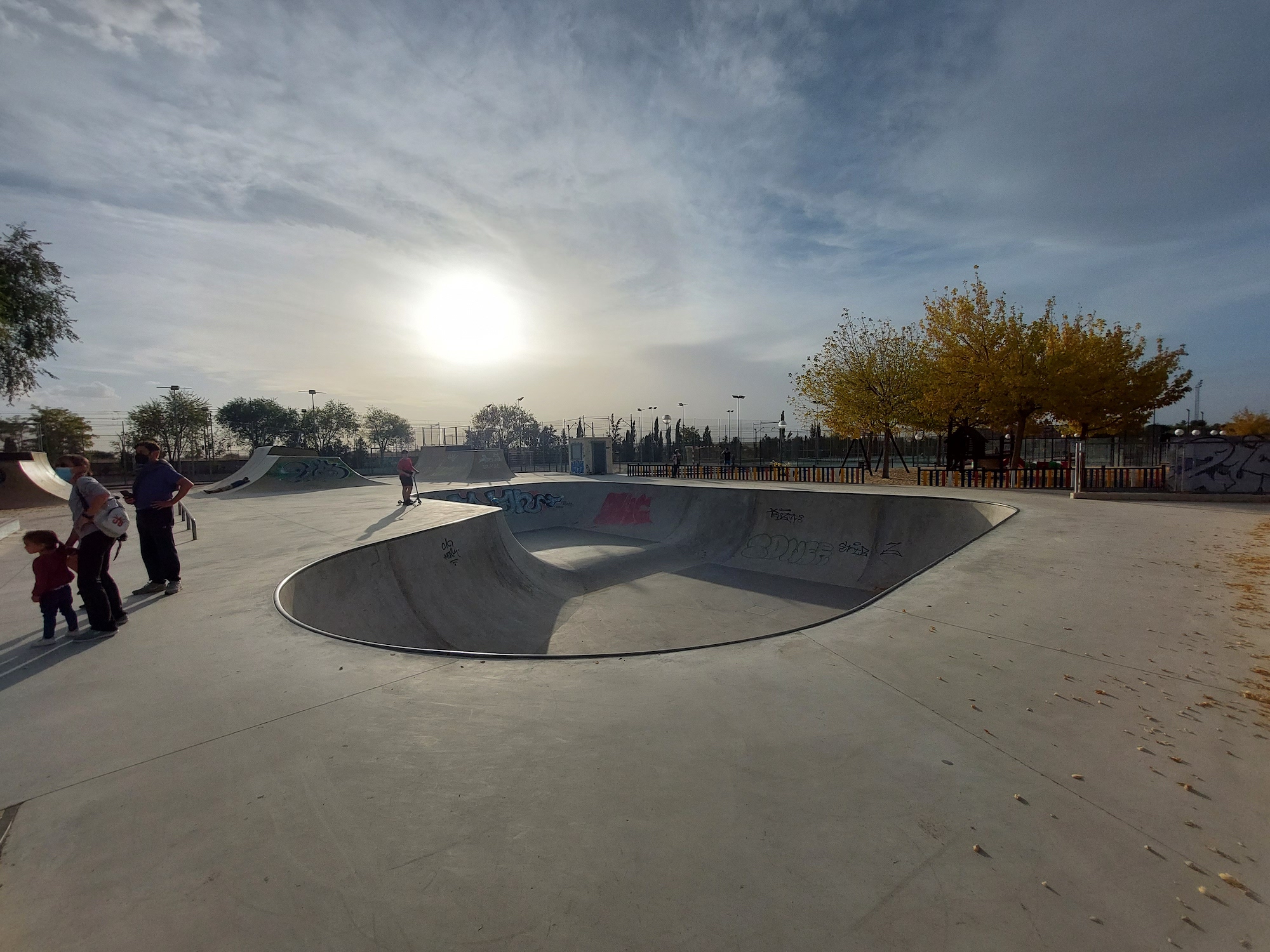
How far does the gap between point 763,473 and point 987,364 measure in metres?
10.8

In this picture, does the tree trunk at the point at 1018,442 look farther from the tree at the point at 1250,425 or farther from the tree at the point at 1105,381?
the tree at the point at 1250,425

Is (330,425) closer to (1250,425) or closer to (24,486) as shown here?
(24,486)

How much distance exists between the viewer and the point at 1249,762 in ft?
7.88

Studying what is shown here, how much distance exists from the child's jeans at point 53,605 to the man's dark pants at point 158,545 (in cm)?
→ 116

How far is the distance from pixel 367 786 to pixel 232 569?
5403mm

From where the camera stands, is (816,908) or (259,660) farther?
(259,660)

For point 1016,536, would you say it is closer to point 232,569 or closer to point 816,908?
point 816,908

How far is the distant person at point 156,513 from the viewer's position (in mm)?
5031

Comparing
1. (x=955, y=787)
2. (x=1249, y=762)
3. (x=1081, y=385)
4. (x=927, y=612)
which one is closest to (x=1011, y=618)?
(x=927, y=612)

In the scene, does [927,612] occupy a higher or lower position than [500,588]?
higher

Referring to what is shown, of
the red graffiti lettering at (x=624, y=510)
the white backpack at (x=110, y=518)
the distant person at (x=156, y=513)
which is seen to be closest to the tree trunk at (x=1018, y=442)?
the red graffiti lettering at (x=624, y=510)

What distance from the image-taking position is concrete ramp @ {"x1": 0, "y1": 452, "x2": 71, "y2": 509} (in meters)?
12.9

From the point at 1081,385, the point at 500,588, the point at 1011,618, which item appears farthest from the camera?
the point at 1081,385

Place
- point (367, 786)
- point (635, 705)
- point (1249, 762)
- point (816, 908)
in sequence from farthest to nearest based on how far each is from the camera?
point (635, 705) < point (1249, 762) < point (367, 786) < point (816, 908)
